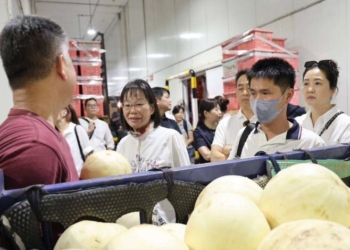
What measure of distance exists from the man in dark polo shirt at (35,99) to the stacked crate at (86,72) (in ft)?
14.3

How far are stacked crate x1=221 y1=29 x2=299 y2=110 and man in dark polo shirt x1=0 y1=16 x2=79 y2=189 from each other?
304cm

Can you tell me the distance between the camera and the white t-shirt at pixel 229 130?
8.29 ft

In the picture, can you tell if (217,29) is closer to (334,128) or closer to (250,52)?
(250,52)

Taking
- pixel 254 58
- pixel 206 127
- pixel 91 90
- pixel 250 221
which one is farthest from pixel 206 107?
pixel 250 221

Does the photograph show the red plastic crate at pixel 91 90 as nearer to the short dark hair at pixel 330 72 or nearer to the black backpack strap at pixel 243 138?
the short dark hair at pixel 330 72

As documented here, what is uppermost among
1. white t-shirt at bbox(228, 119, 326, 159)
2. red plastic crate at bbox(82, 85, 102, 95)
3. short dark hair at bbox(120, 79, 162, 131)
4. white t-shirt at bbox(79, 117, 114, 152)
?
red plastic crate at bbox(82, 85, 102, 95)

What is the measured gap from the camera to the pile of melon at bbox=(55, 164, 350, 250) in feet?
1.73

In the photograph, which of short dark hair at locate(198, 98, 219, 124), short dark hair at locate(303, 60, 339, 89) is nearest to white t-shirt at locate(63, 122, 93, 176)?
short dark hair at locate(198, 98, 219, 124)

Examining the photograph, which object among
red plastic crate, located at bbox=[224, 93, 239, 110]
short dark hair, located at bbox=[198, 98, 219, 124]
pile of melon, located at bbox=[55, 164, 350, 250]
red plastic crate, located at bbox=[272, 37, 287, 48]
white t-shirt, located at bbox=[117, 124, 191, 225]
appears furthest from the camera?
red plastic crate, located at bbox=[224, 93, 239, 110]

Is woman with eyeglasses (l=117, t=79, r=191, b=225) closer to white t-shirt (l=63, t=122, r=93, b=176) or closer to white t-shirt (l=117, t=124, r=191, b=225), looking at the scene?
white t-shirt (l=117, t=124, r=191, b=225)

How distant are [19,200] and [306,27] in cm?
416

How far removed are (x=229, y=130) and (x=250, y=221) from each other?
200cm

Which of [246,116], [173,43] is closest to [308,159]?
[246,116]

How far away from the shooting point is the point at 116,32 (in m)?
12.7
